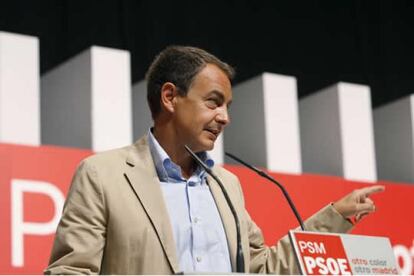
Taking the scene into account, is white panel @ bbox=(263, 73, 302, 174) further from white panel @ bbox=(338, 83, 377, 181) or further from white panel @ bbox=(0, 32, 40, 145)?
white panel @ bbox=(0, 32, 40, 145)

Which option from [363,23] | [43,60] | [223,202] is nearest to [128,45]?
[43,60]

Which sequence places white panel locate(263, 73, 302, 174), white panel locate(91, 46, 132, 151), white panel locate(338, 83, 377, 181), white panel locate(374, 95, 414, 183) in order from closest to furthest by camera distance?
white panel locate(91, 46, 132, 151), white panel locate(263, 73, 302, 174), white panel locate(338, 83, 377, 181), white panel locate(374, 95, 414, 183)

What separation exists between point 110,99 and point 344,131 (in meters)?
1.17

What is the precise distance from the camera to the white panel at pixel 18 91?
324 centimetres

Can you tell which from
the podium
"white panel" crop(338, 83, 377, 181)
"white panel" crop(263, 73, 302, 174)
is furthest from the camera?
"white panel" crop(338, 83, 377, 181)

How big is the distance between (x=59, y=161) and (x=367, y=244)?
5.58 ft

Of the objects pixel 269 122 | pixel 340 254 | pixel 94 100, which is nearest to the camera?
pixel 340 254

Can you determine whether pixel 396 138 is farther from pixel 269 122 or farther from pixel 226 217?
A: pixel 226 217

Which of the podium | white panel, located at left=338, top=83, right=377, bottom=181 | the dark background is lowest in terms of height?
the podium

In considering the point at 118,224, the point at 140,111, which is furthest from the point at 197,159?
the point at 140,111

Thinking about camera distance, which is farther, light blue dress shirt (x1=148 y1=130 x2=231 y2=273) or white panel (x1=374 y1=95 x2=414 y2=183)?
white panel (x1=374 y1=95 x2=414 y2=183)

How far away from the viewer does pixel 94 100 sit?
3443 mm

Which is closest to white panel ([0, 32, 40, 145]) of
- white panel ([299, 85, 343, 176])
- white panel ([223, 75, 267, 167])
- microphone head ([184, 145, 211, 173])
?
white panel ([223, 75, 267, 167])

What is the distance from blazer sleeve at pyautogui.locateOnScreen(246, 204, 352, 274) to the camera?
1.81 metres
